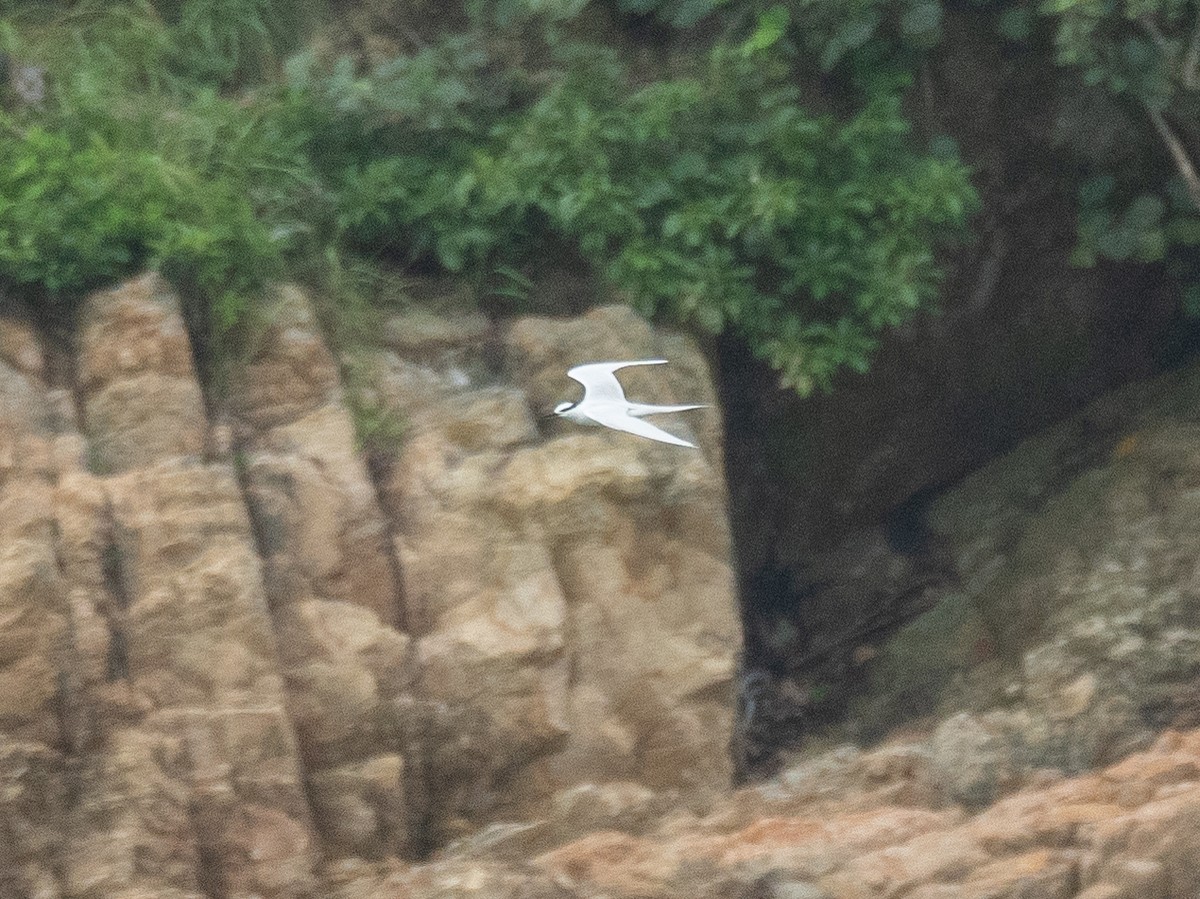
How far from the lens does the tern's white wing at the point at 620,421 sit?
18.3 ft

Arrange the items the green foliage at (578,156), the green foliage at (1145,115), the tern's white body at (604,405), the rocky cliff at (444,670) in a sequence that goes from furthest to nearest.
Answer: the green foliage at (1145,115) < the green foliage at (578,156) < the tern's white body at (604,405) < the rocky cliff at (444,670)

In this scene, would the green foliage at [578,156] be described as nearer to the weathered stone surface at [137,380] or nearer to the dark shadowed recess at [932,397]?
the weathered stone surface at [137,380]

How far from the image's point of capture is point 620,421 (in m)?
5.65

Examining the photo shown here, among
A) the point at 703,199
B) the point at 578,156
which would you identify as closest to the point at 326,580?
the point at 578,156

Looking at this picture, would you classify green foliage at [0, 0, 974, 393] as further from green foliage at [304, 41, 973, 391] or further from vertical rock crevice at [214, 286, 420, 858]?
vertical rock crevice at [214, 286, 420, 858]

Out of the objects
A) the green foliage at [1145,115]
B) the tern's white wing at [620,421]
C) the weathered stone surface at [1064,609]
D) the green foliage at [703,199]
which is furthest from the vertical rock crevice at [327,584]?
the green foliage at [1145,115]

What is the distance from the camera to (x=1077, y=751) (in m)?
6.23

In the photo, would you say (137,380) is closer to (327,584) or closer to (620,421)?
(327,584)

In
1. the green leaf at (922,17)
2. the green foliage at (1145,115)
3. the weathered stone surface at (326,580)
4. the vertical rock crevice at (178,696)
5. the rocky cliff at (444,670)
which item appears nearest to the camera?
the rocky cliff at (444,670)

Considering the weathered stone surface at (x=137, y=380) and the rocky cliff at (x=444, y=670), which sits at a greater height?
the weathered stone surface at (x=137, y=380)

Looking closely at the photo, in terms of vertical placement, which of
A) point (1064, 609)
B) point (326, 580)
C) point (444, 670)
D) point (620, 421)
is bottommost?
point (1064, 609)

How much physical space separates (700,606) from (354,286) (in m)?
1.80

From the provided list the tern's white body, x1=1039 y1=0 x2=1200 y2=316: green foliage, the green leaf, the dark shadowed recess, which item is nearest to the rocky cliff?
the tern's white body

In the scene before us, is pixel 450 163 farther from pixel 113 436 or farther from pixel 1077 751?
pixel 1077 751
